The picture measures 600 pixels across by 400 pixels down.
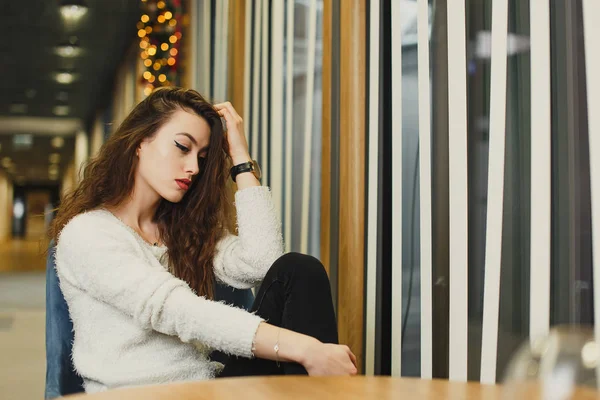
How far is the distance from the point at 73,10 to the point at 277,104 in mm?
5541

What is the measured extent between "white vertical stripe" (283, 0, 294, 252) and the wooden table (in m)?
2.07

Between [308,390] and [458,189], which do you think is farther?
[458,189]

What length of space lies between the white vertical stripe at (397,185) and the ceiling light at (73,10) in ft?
20.6

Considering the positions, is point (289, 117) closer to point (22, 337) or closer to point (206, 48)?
point (206, 48)

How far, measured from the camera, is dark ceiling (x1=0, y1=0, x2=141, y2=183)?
7.78 m

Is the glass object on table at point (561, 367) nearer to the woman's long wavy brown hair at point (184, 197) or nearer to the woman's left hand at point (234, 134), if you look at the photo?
the woman's long wavy brown hair at point (184, 197)

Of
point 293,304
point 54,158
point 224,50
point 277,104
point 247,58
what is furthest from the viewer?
point 54,158

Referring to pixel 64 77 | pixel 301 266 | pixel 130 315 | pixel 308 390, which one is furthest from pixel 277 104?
pixel 64 77

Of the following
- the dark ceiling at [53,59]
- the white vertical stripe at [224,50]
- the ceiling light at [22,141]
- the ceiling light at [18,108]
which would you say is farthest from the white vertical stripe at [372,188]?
the ceiling light at [22,141]

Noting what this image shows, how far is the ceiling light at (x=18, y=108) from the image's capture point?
536 inches

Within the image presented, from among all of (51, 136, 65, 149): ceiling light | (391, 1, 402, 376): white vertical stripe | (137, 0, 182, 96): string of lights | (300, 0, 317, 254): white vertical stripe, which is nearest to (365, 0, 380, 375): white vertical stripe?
(391, 1, 402, 376): white vertical stripe

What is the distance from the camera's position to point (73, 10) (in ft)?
25.4

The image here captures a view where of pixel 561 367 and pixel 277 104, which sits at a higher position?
pixel 277 104

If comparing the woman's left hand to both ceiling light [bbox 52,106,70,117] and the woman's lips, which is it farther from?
ceiling light [bbox 52,106,70,117]
